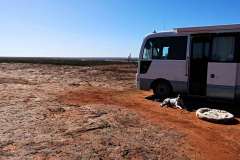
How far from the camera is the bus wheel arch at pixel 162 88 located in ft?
45.1

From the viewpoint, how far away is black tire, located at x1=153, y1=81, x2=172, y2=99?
13750 mm

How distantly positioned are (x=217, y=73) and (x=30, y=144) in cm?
742

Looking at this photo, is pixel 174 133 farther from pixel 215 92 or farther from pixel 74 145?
pixel 215 92

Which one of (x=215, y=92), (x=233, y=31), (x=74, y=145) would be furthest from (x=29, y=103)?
(x=233, y=31)

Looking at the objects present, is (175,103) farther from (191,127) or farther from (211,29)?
(191,127)

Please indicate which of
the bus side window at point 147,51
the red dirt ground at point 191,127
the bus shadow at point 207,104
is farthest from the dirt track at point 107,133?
the bus side window at point 147,51

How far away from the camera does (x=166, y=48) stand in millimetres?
13531

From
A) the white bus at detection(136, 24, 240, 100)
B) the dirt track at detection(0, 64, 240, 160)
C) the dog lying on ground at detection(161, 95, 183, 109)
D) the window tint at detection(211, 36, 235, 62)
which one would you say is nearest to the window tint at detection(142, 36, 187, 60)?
the white bus at detection(136, 24, 240, 100)

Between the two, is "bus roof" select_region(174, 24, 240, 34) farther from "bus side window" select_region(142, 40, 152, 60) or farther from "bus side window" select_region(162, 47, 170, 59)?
"bus side window" select_region(142, 40, 152, 60)

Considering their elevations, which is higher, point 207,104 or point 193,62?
point 193,62

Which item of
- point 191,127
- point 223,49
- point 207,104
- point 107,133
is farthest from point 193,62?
point 107,133

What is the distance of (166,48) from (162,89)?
1.72 m

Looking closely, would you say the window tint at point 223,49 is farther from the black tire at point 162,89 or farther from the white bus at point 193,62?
the black tire at point 162,89

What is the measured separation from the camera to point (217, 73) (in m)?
11.9
